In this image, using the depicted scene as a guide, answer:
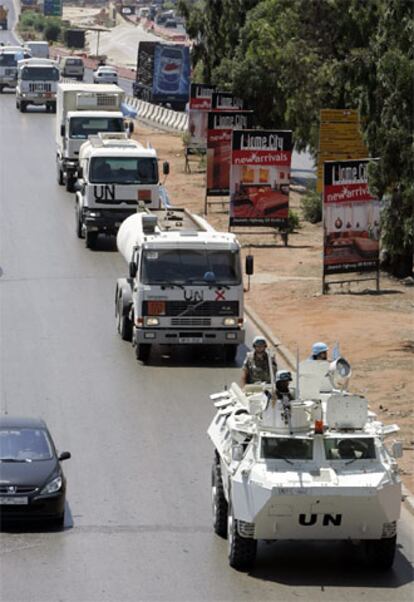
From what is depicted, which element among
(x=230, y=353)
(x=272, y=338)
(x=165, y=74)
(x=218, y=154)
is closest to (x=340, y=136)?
(x=218, y=154)

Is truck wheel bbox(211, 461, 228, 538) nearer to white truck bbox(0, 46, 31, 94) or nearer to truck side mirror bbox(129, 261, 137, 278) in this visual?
truck side mirror bbox(129, 261, 137, 278)

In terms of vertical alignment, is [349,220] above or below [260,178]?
above

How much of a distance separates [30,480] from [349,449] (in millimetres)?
4309

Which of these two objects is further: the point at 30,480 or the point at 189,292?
the point at 189,292

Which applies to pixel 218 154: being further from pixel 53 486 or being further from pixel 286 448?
pixel 286 448

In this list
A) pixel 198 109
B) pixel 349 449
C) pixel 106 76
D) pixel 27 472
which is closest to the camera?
pixel 349 449

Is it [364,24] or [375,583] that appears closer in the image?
[375,583]

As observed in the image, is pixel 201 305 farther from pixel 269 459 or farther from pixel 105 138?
→ pixel 105 138

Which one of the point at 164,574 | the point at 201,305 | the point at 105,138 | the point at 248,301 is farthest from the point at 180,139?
the point at 164,574

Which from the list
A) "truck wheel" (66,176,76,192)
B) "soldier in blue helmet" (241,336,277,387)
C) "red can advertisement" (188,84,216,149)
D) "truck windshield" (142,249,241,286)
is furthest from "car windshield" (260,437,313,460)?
"red can advertisement" (188,84,216,149)

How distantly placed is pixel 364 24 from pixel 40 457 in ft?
97.5

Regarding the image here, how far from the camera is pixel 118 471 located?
25125 mm

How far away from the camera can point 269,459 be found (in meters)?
19.6

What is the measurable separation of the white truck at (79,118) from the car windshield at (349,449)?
41.7m
